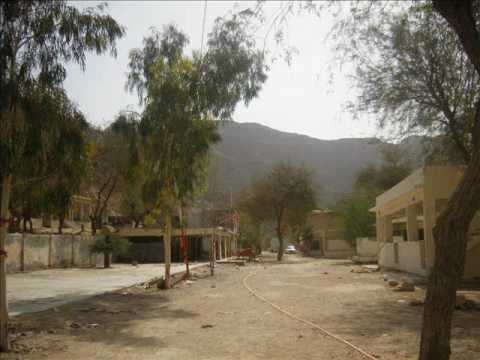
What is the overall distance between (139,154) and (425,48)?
410 inches

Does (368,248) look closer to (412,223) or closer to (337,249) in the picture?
(412,223)

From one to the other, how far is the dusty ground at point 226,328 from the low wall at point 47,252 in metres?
14.0

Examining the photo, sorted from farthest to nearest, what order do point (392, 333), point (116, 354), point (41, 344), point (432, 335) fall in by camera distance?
point (392, 333)
point (41, 344)
point (116, 354)
point (432, 335)

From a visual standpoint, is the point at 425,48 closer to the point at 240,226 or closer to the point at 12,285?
the point at 12,285

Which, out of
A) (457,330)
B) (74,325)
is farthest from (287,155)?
(457,330)

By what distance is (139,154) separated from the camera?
17.8 meters

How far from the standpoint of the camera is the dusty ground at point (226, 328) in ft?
25.4

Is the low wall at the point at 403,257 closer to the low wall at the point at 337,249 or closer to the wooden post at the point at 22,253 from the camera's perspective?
the wooden post at the point at 22,253

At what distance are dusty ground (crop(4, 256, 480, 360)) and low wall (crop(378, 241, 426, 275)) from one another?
707 centimetres

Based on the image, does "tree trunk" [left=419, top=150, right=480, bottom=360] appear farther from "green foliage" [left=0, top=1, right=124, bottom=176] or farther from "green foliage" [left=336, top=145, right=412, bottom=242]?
"green foliage" [left=336, top=145, right=412, bottom=242]

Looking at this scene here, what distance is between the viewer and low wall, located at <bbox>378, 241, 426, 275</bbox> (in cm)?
2230

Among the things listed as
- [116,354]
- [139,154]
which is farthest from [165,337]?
[139,154]

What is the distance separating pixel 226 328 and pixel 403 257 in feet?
57.9

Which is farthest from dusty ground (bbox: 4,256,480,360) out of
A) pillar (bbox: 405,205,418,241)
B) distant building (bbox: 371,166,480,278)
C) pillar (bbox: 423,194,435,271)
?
pillar (bbox: 405,205,418,241)
